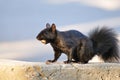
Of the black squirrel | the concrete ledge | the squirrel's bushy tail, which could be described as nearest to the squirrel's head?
the black squirrel

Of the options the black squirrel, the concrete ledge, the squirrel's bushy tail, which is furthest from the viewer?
the squirrel's bushy tail

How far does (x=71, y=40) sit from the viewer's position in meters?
1.98

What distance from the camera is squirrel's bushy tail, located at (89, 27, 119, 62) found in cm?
219

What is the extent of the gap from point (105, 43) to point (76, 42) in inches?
11.7

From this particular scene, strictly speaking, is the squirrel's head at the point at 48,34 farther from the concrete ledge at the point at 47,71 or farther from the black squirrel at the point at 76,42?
the concrete ledge at the point at 47,71

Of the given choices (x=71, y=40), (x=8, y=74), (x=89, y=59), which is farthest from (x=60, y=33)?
(x=8, y=74)

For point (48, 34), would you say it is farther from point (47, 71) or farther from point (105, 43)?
point (105, 43)

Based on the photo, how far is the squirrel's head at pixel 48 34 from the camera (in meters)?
1.88

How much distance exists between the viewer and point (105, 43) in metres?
2.23

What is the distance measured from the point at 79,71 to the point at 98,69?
90mm

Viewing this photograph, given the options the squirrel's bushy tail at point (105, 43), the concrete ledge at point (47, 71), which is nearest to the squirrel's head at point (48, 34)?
the concrete ledge at point (47, 71)

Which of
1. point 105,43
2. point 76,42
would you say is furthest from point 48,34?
point 105,43

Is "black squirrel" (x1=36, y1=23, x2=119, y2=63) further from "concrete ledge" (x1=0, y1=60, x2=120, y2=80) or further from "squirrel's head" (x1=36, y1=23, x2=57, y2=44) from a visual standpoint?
"concrete ledge" (x1=0, y1=60, x2=120, y2=80)

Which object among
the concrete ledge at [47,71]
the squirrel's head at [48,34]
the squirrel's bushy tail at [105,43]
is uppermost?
the squirrel's head at [48,34]
